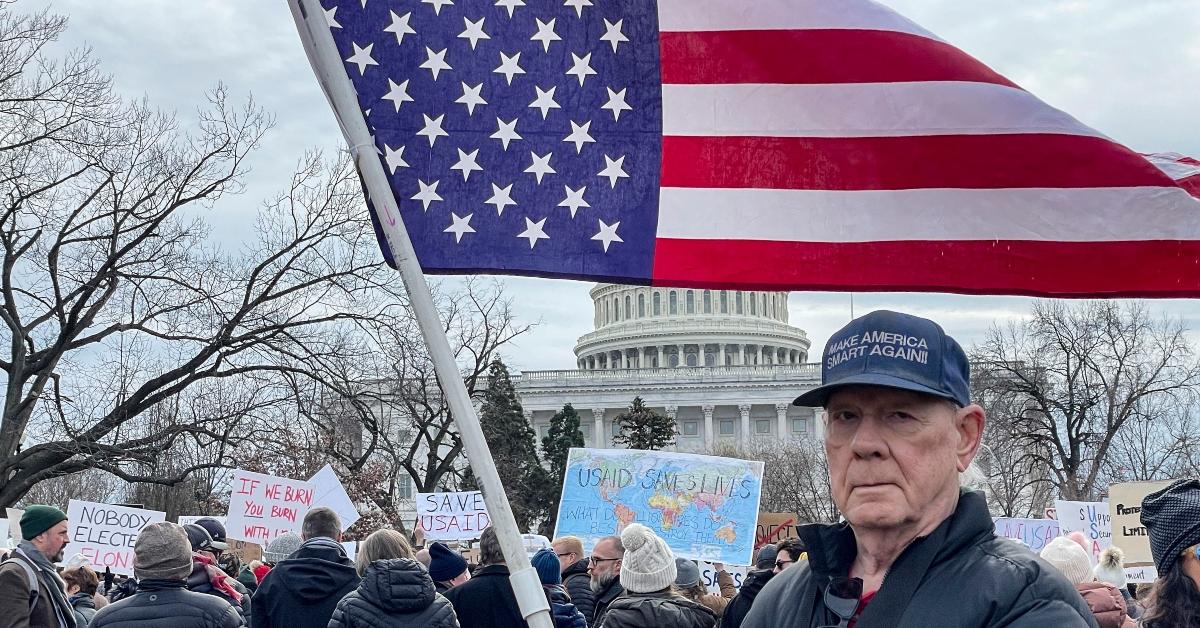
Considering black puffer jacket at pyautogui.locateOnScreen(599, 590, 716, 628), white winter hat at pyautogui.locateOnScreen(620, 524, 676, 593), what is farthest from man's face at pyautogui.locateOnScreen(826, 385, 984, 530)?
white winter hat at pyautogui.locateOnScreen(620, 524, 676, 593)

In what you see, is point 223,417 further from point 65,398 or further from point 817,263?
point 817,263

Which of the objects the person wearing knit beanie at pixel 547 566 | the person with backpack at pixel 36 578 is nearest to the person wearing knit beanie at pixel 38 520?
the person with backpack at pixel 36 578

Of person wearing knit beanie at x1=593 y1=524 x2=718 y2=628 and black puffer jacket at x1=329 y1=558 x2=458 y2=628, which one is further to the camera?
black puffer jacket at x1=329 y1=558 x2=458 y2=628

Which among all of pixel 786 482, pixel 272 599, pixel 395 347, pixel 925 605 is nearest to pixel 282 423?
pixel 395 347

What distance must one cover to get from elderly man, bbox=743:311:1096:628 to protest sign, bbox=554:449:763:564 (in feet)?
34.3

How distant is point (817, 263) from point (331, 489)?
32.2ft

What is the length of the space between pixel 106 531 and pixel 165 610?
25.0ft

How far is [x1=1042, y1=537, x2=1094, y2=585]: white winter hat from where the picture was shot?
6160 millimetres

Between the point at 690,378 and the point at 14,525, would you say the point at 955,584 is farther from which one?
the point at 690,378

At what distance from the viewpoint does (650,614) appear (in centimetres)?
529

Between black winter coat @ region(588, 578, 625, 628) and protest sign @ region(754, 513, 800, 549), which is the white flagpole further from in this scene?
protest sign @ region(754, 513, 800, 549)

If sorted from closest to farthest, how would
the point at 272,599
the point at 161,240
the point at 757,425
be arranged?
the point at 272,599, the point at 161,240, the point at 757,425

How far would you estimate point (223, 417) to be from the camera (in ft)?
58.4

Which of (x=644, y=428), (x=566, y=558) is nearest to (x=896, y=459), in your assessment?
(x=566, y=558)
